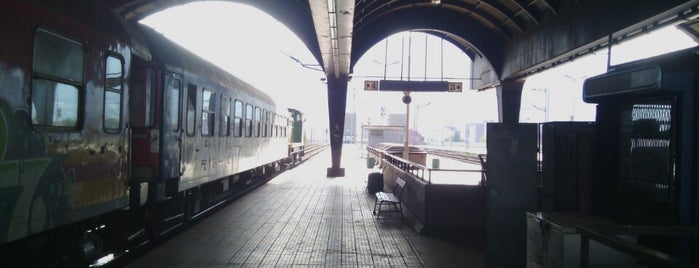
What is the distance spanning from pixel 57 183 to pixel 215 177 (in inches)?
256

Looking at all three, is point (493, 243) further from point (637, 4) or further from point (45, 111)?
point (637, 4)

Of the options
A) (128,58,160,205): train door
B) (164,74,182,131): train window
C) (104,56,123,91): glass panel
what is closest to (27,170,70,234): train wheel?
(104,56,123,91): glass panel

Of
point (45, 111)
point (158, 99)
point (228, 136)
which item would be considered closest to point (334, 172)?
point (228, 136)

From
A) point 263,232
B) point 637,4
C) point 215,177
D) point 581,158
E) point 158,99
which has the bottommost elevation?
point 263,232

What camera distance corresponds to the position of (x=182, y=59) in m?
9.16

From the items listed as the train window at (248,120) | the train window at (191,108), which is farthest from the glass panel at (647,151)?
the train window at (248,120)

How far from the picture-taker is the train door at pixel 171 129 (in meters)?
8.04

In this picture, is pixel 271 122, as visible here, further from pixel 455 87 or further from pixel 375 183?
pixel 455 87

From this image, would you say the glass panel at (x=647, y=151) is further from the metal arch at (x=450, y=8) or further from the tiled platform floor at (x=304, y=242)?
the metal arch at (x=450, y=8)

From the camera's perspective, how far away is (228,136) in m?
12.2

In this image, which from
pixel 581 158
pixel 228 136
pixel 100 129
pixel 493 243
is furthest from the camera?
pixel 228 136

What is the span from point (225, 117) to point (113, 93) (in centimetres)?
580

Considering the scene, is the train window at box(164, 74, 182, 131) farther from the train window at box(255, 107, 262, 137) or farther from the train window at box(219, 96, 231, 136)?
the train window at box(255, 107, 262, 137)

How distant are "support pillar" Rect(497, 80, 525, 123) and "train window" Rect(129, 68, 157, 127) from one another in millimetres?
16514
